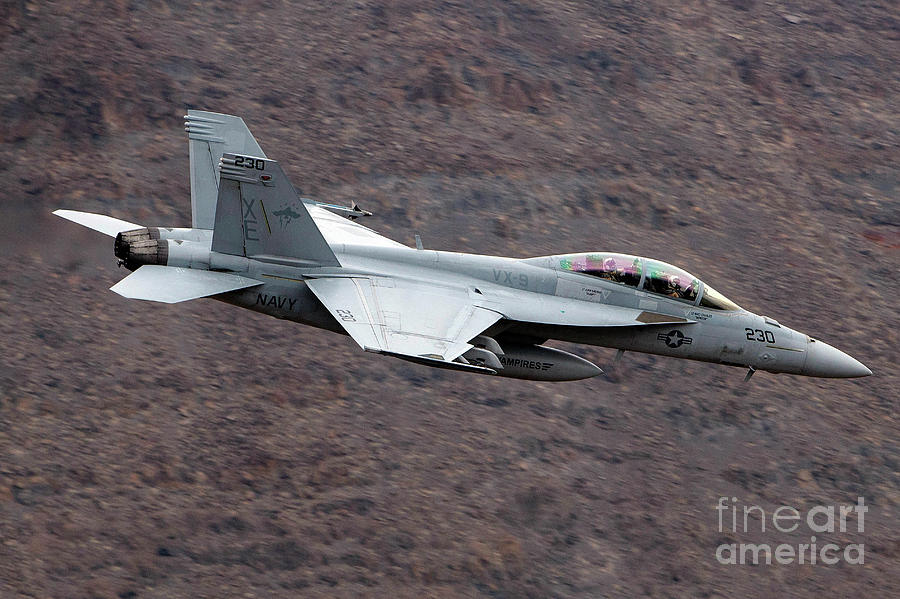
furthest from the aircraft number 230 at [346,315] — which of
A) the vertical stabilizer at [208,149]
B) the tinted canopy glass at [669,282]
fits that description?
the tinted canopy glass at [669,282]

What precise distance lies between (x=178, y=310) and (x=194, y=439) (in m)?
5.26

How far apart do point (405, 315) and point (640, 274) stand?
5.81 meters

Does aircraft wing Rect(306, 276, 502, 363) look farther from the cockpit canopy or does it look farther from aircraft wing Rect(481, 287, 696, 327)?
the cockpit canopy

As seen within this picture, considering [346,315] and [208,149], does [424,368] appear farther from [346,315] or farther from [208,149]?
[346,315]

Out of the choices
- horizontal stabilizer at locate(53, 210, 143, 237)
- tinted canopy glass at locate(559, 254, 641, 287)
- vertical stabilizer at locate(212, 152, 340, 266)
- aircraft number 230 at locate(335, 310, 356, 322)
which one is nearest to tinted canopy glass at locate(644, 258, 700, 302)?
tinted canopy glass at locate(559, 254, 641, 287)

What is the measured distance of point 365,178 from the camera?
42.4m

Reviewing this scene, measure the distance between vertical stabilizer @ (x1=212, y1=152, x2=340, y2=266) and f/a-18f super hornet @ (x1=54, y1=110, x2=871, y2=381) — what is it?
24 millimetres

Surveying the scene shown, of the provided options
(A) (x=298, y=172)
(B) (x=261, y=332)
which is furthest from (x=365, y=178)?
(B) (x=261, y=332)

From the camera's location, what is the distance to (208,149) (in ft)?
86.5

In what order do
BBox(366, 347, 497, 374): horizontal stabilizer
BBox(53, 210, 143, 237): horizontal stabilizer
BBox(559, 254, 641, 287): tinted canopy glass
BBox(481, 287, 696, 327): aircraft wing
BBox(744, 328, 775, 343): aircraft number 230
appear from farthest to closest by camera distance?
BBox(744, 328, 775, 343): aircraft number 230, BBox(559, 254, 641, 287): tinted canopy glass, BBox(53, 210, 143, 237): horizontal stabilizer, BBox(481, 287, 696, 327): aircraft wing, BBox(366, 347, 497, 374): horizontal stabilizer

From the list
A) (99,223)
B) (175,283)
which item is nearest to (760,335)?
(175,283)

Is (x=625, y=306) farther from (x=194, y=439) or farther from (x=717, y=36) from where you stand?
(x=717, y=36)

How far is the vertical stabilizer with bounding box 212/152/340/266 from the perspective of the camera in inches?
888

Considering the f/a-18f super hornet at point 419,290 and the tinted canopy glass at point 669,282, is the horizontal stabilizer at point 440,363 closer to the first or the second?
the f/a-18f super hornet at point 419,290
